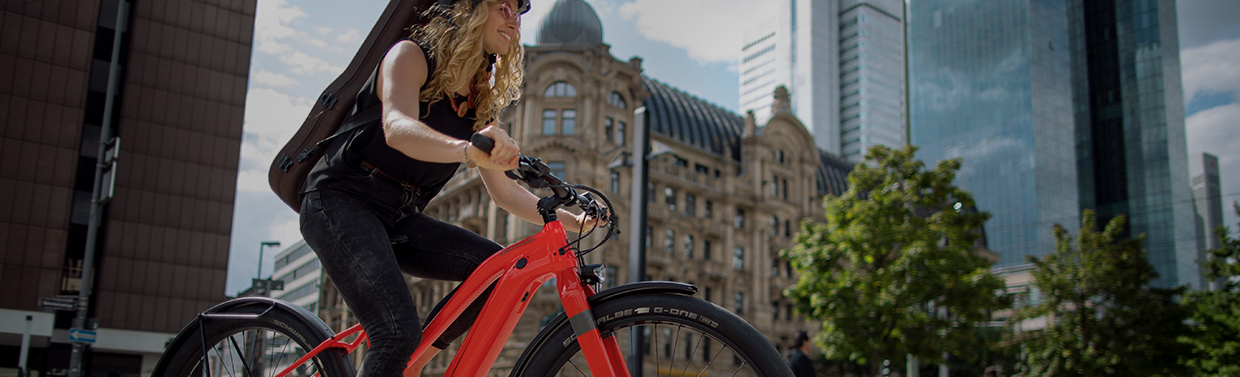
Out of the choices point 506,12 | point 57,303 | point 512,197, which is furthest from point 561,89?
point 506,12

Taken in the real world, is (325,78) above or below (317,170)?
above

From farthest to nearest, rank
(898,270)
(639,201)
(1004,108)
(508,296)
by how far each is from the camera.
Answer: (1004,108), (898,270), (639,201), (508,296)

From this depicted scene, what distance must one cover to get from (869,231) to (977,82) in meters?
77.9

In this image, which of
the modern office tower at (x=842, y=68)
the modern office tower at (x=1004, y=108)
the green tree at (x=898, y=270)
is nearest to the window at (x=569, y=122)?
the green tree at (x=898, y=270)

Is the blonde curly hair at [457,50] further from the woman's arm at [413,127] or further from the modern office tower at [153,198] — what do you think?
the modern office tower at [153,198]

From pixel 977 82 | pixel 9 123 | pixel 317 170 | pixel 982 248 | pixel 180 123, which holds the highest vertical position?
pixel 977 82

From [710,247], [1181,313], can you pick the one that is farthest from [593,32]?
[1181,313]

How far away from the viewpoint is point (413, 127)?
7.91 feet

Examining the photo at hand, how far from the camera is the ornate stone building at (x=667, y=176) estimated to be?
4444 cm

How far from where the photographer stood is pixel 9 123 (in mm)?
7703

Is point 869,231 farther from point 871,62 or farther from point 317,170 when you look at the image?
point 871,62

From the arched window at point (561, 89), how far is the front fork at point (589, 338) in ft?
142

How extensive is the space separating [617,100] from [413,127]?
45.1 meters

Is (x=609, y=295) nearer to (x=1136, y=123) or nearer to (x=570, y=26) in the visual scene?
(x=570, y=26)
